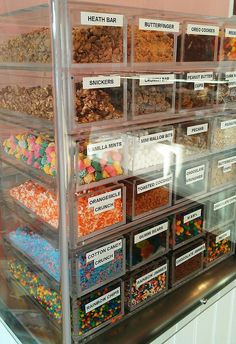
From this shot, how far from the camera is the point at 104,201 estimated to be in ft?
3.32

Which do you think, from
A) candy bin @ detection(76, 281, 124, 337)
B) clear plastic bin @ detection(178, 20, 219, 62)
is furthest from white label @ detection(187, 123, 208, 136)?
candy bin @ detection(76, 281, 124, 337)

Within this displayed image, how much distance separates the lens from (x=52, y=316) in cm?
107

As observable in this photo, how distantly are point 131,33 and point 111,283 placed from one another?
0.72 metres

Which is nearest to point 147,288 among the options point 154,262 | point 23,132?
point 154,262

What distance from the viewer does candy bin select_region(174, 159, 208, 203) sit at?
124 centimetres

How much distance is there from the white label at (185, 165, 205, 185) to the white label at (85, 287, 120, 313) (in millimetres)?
448

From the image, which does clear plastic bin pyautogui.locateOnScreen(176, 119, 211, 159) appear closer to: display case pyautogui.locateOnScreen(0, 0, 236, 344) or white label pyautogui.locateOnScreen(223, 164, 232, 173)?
display case pyautogui.locateOnScreen(0, 0, 236, 344)

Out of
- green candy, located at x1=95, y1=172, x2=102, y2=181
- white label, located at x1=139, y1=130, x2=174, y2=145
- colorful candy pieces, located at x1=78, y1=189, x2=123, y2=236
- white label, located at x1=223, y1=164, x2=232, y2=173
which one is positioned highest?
white label, located at x1=139, y1=130, x2=174, y2=145

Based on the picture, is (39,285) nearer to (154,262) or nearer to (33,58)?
(154,262)

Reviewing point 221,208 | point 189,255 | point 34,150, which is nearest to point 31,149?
point 34,150

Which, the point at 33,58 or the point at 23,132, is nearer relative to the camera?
the point at 33,58

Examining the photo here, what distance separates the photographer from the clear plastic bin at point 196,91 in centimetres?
115

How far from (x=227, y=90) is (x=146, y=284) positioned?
29.0 inches

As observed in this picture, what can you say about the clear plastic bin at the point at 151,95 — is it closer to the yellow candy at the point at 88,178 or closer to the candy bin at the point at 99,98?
the candy bin at the point at 99,98
